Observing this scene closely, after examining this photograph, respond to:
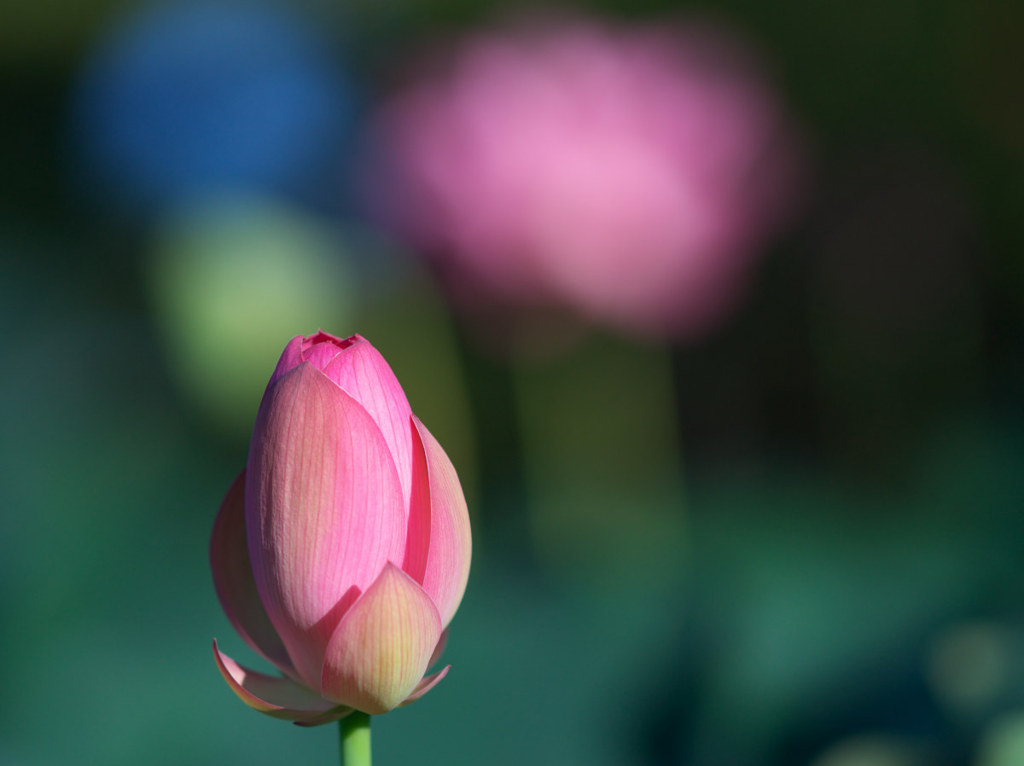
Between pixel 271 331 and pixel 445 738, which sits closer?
pixel 445 738

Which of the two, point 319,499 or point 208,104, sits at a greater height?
point 208,104

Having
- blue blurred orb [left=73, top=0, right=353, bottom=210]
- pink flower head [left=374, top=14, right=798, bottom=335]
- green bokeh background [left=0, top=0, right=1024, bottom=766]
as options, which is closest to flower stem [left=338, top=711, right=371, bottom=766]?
green bokeh background [left=0, top=0, right=1024, bottom=766]

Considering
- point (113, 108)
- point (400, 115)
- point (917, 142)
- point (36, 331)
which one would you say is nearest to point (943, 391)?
point (917, 142)

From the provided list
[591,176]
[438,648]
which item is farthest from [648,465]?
[438,648]

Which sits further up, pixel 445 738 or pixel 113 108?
pixel 113 108

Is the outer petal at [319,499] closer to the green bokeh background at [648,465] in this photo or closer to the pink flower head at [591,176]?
the green bokeh background at [648,465]

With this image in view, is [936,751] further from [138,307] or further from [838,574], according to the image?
[138,307]

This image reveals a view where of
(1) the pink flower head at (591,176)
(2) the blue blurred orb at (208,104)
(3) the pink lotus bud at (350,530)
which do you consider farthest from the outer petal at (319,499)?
(2) the blue blurred orb at (208,104)

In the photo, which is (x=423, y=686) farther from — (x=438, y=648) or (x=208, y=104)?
(x=208, y=104)
